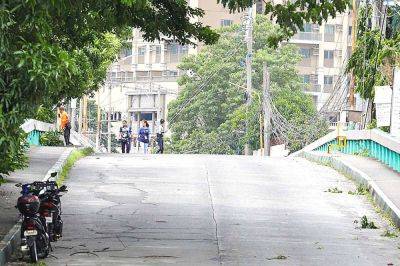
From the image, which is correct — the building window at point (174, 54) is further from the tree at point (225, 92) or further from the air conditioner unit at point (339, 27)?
the tree at point (225, 92)

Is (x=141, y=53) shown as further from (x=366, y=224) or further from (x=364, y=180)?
(x=366, y=224)

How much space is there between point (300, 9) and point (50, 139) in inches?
984

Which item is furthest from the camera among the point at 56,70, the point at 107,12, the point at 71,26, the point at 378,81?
the point at 378,81

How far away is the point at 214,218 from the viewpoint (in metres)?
19.8

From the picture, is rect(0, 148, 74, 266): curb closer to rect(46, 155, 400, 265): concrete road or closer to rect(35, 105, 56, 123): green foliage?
rect(46, 155, 400, 265): concrete road

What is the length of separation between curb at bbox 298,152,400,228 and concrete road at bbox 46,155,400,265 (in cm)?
29

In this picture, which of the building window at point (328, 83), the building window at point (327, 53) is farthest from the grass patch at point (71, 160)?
the building window at point (327, 53)

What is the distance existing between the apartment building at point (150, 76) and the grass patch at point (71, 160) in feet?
228

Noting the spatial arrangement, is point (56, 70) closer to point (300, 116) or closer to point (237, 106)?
point (300, 116)

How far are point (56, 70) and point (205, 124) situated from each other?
6785 cm

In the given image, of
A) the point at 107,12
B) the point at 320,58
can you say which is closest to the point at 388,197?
the point at 107,12

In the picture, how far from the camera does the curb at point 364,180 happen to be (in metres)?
20.2

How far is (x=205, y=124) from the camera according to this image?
8056cm

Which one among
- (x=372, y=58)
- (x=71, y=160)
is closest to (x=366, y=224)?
(x=71, y=160)
